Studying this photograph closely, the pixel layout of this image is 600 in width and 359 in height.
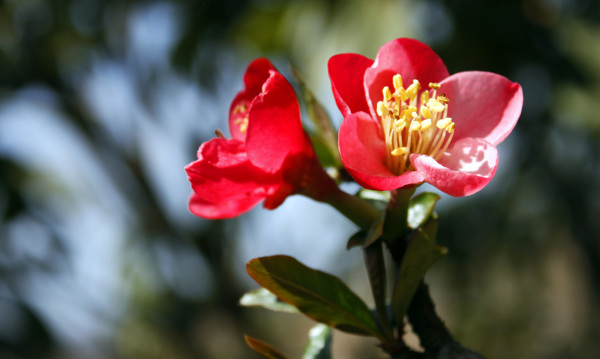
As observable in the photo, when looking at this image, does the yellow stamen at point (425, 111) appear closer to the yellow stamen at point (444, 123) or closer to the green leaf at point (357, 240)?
the yellow stamen at point (444, 123)

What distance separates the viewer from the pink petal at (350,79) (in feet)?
1.59

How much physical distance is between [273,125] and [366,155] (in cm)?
10

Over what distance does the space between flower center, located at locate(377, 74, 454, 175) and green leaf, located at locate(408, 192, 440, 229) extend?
1.5 inches

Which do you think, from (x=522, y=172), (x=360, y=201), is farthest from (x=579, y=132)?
(x=360, y=201)

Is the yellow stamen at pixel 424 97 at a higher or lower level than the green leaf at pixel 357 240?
higher

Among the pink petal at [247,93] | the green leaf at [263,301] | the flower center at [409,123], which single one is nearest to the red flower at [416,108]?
the flower center at [409,123]

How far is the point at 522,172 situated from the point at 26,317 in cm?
347

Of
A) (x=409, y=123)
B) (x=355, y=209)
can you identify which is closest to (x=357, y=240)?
(x=355, y=209)

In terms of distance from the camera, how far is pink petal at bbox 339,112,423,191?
1.45 feet

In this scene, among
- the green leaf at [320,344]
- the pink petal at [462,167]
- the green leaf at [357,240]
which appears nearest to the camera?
the pink petal at [462,167]

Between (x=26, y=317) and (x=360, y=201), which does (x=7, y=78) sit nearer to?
(x=26, y=317)

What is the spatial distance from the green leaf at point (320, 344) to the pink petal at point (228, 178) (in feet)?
0.74

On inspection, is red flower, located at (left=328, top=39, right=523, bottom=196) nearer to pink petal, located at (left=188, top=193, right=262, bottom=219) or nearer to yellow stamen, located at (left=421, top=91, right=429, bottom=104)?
yellow stamen, located at (left=421, top=91, right=429, bottom=104)

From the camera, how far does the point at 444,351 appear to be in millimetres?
480
